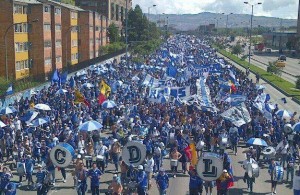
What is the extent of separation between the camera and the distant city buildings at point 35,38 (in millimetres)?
50188

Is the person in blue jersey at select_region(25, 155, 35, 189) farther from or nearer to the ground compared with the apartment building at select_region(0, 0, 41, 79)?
nearer to the ground

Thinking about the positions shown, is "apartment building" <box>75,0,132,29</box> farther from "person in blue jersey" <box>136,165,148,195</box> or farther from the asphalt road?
"person in blue jersey" <box>136,165,148,195</box>

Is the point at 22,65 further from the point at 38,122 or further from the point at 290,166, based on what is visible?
the point at 290,166

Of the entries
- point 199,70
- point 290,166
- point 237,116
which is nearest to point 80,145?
point 237,116

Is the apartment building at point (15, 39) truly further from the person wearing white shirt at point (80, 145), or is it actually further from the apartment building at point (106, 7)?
the apartment building at point (106, 7)

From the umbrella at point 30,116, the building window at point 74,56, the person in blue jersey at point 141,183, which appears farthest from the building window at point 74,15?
the person in blue jersey at point 141,183

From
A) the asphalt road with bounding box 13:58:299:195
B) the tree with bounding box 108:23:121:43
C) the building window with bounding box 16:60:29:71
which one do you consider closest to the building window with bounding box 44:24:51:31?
the building window with bounding box 16:60:29:71

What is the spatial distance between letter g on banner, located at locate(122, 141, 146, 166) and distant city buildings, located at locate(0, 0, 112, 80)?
84.8 feet

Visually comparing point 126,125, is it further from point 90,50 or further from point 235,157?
point 90,50

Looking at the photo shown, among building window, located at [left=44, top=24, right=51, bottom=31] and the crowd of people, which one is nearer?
the crowd of people

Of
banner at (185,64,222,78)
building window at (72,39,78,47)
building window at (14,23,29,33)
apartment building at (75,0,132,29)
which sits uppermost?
apartment building at (75,0,132,29)

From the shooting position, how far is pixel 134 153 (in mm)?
16250

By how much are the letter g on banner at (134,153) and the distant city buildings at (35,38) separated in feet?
84.8

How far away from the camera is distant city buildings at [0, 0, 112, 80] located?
50.2 meters
